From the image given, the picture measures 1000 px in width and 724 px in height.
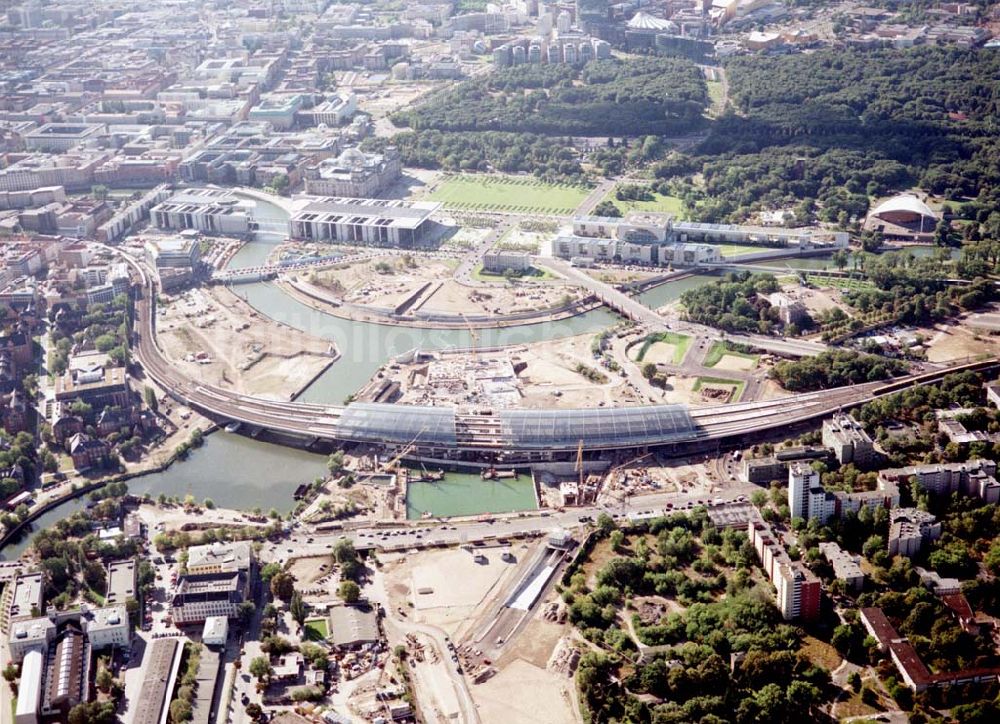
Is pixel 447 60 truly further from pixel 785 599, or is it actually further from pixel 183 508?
pixel 785 599

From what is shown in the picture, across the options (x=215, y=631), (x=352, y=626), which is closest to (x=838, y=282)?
(x=352, y=626)

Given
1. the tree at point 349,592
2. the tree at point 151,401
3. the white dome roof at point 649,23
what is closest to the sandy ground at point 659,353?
the tree at point 349,592

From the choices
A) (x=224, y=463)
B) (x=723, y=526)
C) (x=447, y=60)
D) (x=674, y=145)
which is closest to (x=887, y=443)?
(x=723, y=526)

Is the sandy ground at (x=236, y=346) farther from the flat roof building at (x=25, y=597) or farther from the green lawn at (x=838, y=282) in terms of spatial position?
the green lawn at (x=838, y=282)

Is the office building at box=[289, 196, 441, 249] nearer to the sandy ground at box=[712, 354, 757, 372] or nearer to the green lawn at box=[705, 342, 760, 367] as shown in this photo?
the green lawn at box=[705, 342, 760, 367]

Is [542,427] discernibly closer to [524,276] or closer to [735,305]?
[735,305]

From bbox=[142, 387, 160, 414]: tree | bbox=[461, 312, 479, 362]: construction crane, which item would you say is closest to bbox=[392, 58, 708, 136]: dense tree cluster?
bbox=[461, 312, 479, 362]: construction crane

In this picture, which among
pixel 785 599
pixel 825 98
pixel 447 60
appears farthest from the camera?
pixel 447 60
